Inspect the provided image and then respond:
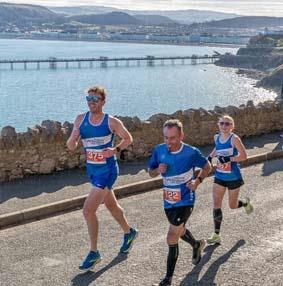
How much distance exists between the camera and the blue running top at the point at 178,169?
234 inches

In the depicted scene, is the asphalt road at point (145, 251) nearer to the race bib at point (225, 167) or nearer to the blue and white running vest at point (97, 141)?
the race bib at point (225, 167)

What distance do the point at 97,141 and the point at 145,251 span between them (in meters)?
1.56

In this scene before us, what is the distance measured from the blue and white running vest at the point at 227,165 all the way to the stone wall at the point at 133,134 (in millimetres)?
4131

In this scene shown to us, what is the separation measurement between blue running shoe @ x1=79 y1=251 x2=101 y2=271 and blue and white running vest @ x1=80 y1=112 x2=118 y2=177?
0.88 m

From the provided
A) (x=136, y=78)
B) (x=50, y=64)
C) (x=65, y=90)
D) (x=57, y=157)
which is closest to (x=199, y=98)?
(x=65, y=90)

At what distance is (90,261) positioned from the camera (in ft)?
20.9

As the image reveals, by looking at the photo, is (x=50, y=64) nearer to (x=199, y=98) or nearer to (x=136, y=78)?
(x=136, y=78)

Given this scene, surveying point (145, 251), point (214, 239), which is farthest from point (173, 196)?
point (214, 239)

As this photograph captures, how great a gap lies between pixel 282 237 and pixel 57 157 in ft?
15.9

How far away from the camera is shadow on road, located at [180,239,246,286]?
20.2ft

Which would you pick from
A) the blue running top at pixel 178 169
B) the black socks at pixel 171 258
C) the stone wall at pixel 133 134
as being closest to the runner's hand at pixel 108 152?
the blue running top at pixel 178 169

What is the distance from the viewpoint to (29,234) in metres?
7.70

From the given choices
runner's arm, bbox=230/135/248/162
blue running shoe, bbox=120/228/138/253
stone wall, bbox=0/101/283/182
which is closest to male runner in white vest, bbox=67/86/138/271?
blue running shoe, bbox=120/228/138/253

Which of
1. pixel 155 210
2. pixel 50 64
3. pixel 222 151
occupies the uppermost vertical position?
pixel 222 151
